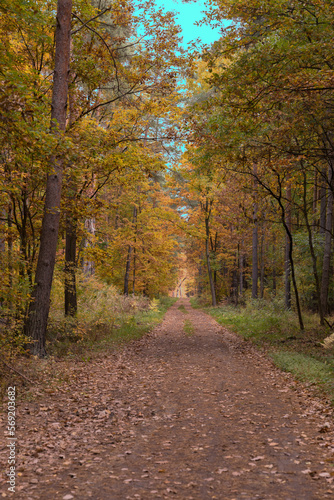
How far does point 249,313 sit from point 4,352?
14765 mm

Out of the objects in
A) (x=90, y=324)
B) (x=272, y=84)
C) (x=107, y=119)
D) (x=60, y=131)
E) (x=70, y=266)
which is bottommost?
(x=90, y=324)

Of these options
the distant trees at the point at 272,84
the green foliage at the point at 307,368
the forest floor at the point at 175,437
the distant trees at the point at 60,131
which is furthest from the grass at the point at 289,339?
the distant trees at the point at 60,131

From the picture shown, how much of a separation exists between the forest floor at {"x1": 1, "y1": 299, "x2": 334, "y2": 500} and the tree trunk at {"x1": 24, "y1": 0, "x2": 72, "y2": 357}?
1.51m

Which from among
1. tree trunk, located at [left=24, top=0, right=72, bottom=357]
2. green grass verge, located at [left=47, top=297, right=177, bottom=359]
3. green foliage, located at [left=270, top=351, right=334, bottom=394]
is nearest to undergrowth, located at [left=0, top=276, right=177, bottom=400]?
green grass verge, located at [left=47, top=297, right=177, bottom=359]

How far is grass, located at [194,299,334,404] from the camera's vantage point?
8095 millimetres

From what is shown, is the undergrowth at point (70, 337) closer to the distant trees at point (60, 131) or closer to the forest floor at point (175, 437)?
the forest floor at point (175, 437)

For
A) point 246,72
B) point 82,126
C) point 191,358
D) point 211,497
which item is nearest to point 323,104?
point 246,72

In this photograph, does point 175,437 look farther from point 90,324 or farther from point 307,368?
point 90,324

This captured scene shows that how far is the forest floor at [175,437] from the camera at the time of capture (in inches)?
153

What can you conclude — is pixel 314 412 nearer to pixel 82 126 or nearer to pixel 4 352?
pixel 4 352

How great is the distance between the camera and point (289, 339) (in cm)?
1255

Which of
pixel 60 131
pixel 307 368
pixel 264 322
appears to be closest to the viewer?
pixel 60 131

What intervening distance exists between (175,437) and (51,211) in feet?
19.0

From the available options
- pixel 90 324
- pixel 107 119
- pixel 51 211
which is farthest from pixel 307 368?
pixel 107 119
